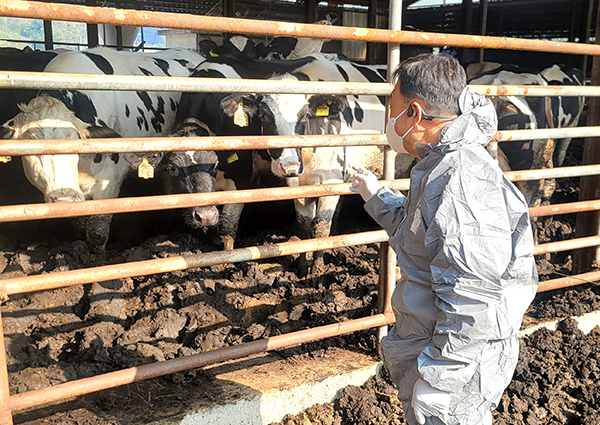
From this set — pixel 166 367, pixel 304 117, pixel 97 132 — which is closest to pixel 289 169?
pixel 304 117

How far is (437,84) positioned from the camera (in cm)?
164

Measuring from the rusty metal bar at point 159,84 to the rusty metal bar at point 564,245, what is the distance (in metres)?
1.46

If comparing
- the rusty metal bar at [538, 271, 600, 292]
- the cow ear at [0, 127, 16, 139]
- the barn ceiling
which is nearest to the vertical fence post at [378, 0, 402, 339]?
the rusty metal bar at [538, 271, 600, 292]

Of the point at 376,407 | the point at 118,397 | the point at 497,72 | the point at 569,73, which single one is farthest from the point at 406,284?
the point at 569,73

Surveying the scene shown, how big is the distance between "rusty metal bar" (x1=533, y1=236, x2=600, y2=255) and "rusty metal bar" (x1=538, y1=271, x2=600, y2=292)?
0.64ft

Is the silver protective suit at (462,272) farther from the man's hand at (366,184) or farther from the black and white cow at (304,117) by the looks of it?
the black and white cow at (304,117)

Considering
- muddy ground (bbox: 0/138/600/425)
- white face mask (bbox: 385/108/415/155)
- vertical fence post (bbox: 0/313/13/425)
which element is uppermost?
white face mask (bbox: 385/108/415/155)

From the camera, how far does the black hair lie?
164cm

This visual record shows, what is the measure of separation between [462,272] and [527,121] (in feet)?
15.3

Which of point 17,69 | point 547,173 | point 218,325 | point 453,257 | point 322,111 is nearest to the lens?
point 453,257

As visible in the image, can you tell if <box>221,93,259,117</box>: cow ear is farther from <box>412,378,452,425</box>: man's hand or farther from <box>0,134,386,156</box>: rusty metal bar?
<box>412,378,452,425</box>: man's hand

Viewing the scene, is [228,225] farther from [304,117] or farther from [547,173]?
[547,173]

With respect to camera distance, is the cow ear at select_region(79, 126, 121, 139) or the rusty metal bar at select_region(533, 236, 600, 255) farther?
the cow ear at select_region(79, 126, 121, 139)

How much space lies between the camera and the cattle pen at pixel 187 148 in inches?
81.5
